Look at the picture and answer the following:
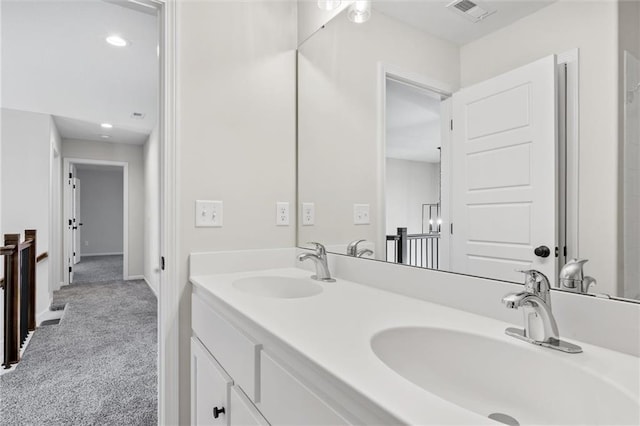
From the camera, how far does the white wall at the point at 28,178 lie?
375 cm

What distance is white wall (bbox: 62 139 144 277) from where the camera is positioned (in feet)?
18.4

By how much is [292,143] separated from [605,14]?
48.8 inches

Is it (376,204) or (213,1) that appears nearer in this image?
(376,204)

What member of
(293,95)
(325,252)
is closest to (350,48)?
(293,95)

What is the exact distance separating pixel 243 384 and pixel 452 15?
3.94 feet

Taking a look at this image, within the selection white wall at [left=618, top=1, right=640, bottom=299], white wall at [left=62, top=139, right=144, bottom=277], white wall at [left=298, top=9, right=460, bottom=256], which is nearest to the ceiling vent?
white wall at [left=298, top=9, right=460, bottom=256]

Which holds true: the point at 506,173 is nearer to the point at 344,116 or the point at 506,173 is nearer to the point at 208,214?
the point at 344,116

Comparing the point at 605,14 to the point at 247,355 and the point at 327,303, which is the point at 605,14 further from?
the point at 247,355

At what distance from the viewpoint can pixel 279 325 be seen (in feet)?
2.56

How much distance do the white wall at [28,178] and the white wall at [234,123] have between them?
3.44m

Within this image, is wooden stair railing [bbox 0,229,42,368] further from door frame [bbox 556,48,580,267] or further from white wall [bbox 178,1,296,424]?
door frame [bbox 556,48,580,267]

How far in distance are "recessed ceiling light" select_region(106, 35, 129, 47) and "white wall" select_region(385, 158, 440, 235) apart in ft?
7.10

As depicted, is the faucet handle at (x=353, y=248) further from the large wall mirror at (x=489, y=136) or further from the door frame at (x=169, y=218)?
the door frame at (x=169, y=218)

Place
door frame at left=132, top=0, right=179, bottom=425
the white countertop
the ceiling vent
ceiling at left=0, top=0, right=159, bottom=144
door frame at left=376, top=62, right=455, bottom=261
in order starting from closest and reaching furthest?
the white countertop, the ceiling vent, door frame at left=376, top=62, right=455, bottom=261, door frame at left=132, top=0, right=179, bottom=425, ceiling at left=0, top=0, right=159, bottom=144
